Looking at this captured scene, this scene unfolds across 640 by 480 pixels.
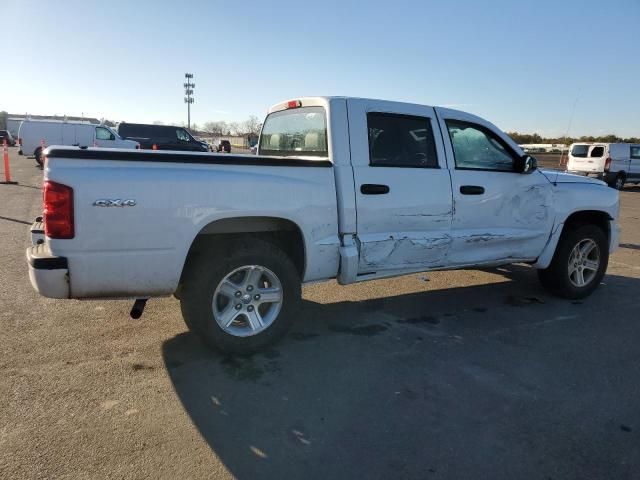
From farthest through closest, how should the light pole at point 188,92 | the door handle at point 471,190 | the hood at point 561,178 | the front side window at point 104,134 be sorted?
the light pole at point 188,92 → the front side window at point 104,134 → the hood at point 561,178 → the door handle at point 471,190

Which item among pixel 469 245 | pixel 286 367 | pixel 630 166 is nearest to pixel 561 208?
pixel 469 245

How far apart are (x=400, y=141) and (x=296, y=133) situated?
3.44ft

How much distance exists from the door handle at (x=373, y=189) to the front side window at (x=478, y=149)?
94 centimetres

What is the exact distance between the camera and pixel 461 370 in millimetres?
3688

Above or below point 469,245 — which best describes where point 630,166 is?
above

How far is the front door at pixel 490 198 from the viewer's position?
4.65 meters

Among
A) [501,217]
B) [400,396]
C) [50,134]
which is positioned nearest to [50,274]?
[400,396]

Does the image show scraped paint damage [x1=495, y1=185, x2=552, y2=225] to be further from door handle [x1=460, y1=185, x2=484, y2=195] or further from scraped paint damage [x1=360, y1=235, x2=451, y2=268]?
scraped paint damage [x1=360, y1=235, x2=451, y2=268]

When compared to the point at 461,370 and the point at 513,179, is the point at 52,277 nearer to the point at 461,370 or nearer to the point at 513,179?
the point at 461,370

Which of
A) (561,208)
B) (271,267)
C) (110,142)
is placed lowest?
(271,267)

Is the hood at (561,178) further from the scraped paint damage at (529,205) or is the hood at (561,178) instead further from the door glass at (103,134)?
the door glass at (103,134)

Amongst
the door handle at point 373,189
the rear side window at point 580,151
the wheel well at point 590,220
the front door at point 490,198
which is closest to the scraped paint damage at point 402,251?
the front door at point 490,198

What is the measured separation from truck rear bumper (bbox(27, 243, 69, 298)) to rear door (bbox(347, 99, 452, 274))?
219 centimetres

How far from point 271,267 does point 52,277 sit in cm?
147
